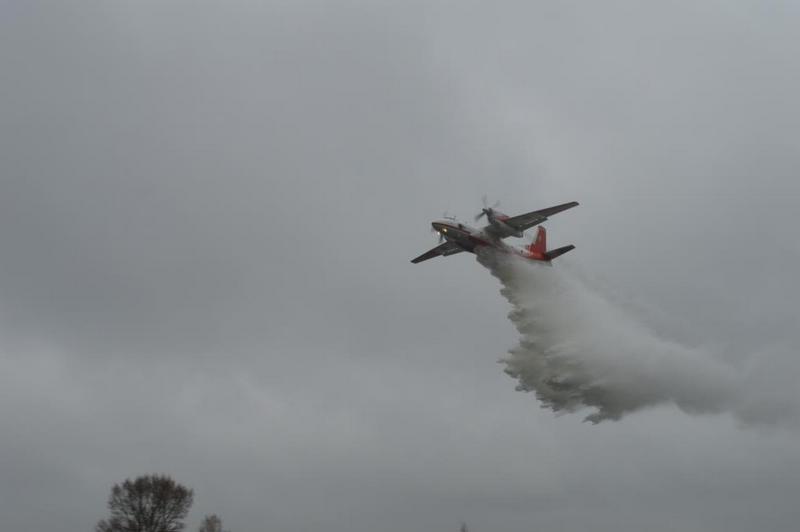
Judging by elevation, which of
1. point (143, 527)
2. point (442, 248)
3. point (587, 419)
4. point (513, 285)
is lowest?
point (143, 527)

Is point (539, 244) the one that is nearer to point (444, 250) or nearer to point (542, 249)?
point (542, 249)

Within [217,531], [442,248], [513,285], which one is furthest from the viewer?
[217,531]

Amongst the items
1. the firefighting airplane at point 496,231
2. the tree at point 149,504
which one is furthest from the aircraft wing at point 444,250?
Answer: the tree at point 149,504

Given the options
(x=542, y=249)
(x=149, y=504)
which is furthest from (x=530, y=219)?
(x=149, y=504)

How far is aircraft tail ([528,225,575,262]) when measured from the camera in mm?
43031

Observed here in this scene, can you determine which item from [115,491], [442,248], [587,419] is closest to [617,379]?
[587,419]

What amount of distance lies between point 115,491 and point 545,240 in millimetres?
32291

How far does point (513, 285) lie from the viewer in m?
43.1

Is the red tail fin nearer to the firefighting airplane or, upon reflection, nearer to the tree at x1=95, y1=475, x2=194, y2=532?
the firefighting airplane

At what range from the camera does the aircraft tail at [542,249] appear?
4303cm

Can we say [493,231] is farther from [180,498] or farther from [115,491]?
[115,491]

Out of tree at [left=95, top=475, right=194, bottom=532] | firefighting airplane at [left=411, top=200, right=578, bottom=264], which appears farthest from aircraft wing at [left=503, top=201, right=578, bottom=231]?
tree at [left=95, top=475, right=194, bottom=532]

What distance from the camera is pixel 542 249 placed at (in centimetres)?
4641

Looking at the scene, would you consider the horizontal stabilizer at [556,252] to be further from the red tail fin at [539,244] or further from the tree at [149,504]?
the tree at [149,504]
